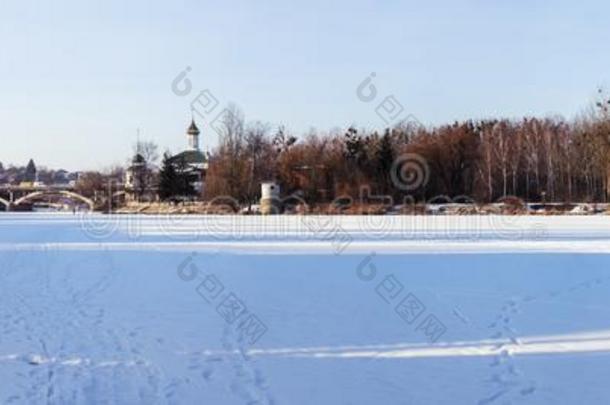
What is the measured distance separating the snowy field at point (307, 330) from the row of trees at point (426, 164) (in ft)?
154

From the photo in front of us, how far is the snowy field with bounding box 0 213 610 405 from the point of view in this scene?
563cm

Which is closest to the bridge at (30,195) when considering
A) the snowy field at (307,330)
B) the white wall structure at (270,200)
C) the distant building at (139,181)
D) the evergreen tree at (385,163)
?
the distant building at (139,181)

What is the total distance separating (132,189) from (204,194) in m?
19.1

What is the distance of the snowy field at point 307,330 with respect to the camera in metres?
5.63

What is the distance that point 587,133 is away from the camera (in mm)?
58281

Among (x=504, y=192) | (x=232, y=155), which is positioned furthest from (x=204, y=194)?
(x=504, y=192)

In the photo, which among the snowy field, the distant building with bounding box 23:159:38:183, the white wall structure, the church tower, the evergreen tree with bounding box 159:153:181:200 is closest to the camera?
the snowy field

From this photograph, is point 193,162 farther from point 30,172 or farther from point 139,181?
point 30,172

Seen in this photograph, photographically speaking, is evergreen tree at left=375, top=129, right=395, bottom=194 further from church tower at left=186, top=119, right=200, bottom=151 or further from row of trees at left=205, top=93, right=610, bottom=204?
church tower at left=186, top=119, right=200, bottom=151

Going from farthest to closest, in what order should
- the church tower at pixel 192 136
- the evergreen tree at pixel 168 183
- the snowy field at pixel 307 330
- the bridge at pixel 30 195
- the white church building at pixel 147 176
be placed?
1. the church tower at pixel 192 136
2. the bridge at pixel 30 195
3. the white church building at pixel 147 176
4. the evergreen tree at pixel 168 183
5. the snowy field at pixel 307 330

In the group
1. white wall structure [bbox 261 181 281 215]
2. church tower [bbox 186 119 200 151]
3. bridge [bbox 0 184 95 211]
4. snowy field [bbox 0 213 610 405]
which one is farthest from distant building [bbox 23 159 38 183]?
snowy field [bbox 0 213 610 405]

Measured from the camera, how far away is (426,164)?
66125 millimetres

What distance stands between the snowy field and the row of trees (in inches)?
1850

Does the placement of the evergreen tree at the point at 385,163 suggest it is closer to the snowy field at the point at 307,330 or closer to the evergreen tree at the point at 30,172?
the snowy field at the point at 307,330
